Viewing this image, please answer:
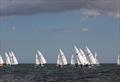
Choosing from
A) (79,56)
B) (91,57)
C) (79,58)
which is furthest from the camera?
(91,57)

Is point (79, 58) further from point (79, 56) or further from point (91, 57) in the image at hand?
point (91, 57)

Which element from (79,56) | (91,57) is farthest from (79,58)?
(91,57)

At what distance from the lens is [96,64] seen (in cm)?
19875

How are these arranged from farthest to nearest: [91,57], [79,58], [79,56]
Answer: [91,57] → [79,56] → [79,58]

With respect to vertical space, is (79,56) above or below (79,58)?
above

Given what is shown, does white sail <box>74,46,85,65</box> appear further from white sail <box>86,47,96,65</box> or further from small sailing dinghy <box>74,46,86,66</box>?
white sail <box>86,47,96,65</box>

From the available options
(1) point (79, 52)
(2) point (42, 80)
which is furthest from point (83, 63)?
(2) point (42, 80)

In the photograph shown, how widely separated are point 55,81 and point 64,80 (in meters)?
2.59

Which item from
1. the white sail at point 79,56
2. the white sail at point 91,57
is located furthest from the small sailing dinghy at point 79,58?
the white sail at point 91,57

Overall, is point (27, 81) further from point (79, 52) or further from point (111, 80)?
point (79, 52)

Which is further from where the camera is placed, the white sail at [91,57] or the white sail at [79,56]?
the white sail at [91,57]

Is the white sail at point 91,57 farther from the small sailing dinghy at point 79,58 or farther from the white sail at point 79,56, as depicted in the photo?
the white sail at point 79,56

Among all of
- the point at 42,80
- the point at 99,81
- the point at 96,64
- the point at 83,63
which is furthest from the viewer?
the point at 96,64

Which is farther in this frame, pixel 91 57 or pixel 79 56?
pixel 91 57
